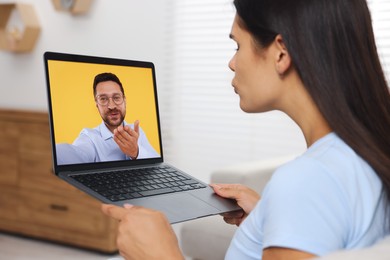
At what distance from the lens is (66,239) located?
3.44 m

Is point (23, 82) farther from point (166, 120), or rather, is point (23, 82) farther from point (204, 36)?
point (204, 36)

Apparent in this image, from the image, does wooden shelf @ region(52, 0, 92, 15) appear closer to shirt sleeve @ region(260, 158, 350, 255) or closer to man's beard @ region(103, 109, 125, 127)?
man's beard @ region(103, 109, 125, 127)

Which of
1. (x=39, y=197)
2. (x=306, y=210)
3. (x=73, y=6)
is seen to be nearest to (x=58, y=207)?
(x=39, y=197)

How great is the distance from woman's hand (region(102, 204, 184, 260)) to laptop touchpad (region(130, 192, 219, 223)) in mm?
53

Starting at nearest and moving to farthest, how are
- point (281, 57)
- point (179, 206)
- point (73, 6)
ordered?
1. point (281, 57)
2. point (179, 206)
3. point (73, 6)

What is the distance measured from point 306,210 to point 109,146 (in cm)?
56

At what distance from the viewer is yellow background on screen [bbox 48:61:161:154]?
119cm

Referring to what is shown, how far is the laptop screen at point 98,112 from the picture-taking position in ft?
3.90

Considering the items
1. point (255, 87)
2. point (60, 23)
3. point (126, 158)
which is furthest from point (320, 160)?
point (60, 23)

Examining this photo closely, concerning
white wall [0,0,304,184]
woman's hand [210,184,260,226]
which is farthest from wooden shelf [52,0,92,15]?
woman's hand [210,184,260,226]

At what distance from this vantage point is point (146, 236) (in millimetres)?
938

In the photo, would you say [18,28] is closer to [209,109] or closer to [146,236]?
[209,109]

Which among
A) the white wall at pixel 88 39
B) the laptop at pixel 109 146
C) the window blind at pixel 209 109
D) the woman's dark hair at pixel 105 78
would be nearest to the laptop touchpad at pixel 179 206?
the laptop at pixel 109 146

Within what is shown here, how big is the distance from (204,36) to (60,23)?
3.48 ft
